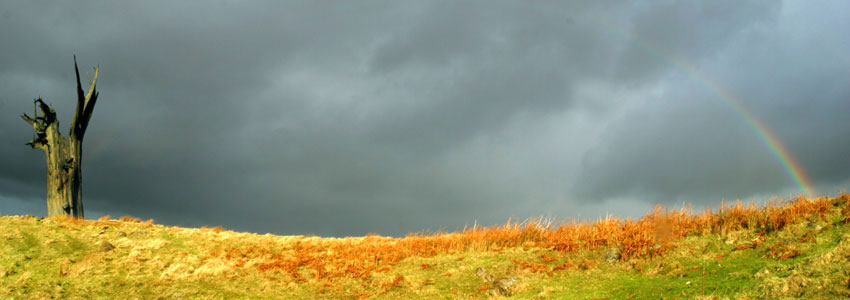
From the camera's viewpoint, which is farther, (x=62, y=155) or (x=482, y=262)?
(x=62, y=155)

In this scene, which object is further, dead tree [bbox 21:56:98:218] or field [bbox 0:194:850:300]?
dead tree [bbox 21:56:98:218]

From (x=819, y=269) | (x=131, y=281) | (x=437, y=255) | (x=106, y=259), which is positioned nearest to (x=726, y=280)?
(x=819, y=269)

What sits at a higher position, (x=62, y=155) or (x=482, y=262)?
(x=62, y=155)

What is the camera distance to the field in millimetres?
14564

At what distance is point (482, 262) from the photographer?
2048 centimetres

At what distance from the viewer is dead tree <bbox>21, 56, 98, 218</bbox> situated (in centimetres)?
3103

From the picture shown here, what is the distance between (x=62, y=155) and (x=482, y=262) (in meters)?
28.8

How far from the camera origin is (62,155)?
1257 inches

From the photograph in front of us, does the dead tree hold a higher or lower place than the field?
higher

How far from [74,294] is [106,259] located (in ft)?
13.2

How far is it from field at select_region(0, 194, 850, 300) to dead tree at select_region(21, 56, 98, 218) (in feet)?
17.0

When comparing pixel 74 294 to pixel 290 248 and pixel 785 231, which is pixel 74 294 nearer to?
pixel 290 248

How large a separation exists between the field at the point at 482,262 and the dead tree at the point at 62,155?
5.18 meters

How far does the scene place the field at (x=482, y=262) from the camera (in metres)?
14.6
